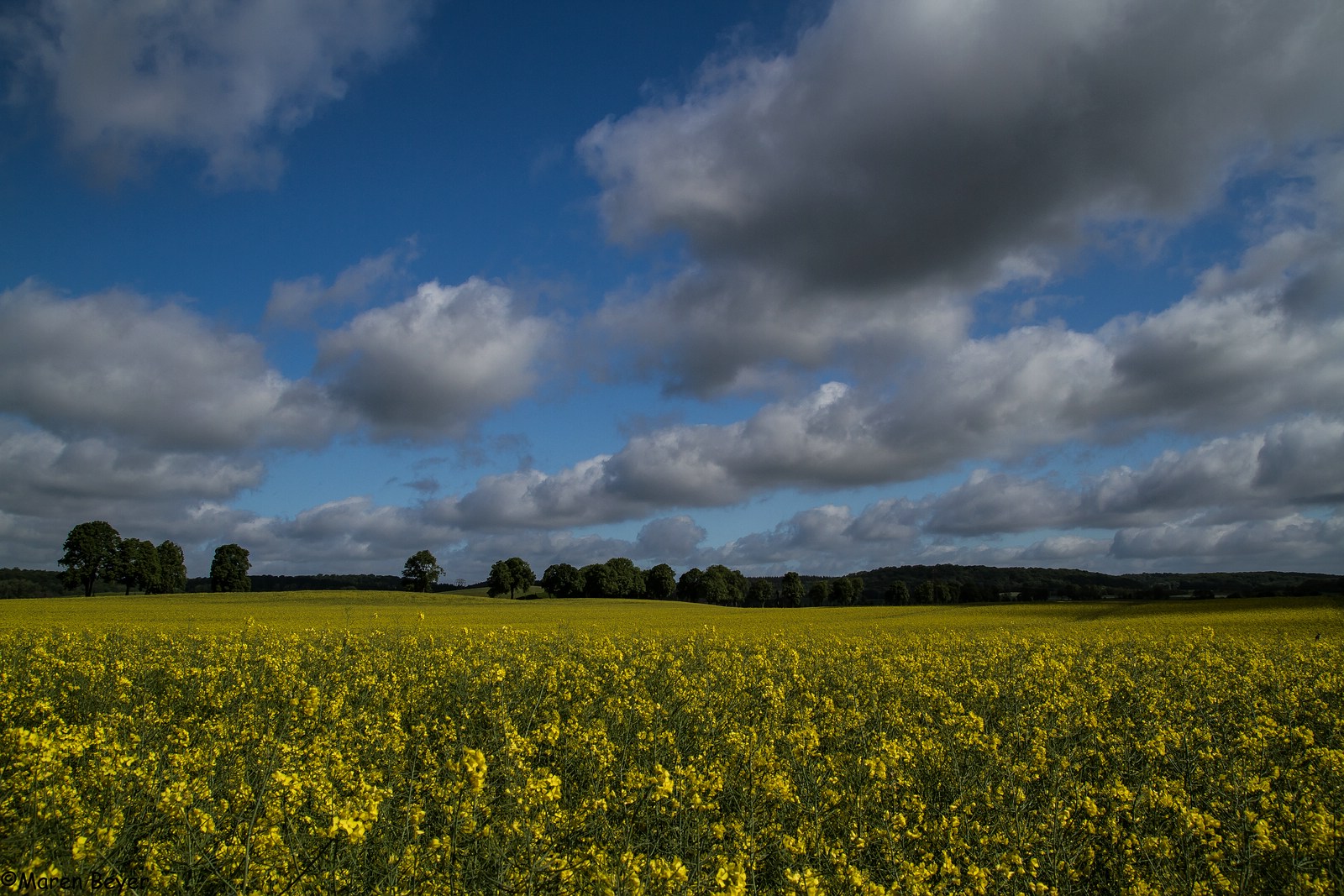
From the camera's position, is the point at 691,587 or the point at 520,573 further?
the point at 691,587

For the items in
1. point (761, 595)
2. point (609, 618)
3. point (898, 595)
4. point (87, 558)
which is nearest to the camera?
point (609, 618)

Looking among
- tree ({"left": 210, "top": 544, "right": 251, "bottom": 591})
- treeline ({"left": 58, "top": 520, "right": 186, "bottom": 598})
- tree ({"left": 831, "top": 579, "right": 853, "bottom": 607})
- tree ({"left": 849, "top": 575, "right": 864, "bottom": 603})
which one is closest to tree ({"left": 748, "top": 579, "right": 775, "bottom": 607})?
tree ({"left": 831, "top": 579, "right": 853, "bottom": 607})

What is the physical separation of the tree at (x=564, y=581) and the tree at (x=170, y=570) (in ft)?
164

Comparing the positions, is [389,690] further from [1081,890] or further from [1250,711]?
[1250,711]

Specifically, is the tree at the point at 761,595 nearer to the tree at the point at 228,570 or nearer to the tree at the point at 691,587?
the tree at the point at 691,587

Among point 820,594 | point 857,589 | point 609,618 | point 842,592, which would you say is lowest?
point 820,594

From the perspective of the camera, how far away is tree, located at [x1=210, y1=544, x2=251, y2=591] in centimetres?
9188

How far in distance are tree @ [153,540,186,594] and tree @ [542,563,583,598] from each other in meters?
50.0

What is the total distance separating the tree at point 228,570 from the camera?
91.9 meters

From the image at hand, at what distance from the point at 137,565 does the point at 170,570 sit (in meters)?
4.62

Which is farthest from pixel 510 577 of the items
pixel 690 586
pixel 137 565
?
pixel 137 565

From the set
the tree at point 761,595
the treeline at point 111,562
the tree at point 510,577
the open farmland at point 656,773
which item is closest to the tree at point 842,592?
the tree at point 761,595

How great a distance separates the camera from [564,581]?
110m

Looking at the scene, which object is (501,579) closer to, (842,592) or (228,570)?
(228,570)
